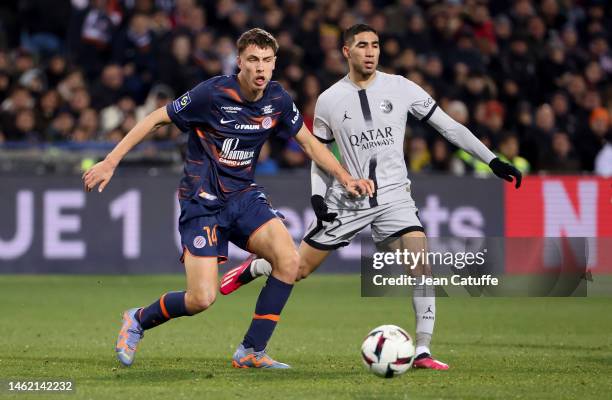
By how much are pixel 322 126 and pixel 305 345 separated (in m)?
1.88

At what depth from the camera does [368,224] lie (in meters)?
9.23

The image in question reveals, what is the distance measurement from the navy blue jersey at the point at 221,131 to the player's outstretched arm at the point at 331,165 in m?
0.28

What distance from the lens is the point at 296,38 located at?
65.3 ft

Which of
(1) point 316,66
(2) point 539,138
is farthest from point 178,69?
(2) point 539,138

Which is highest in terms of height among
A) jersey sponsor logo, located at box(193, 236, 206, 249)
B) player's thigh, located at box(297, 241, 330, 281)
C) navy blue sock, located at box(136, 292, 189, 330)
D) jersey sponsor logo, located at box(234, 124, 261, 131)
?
jersey sponsor logo, located at box(234, 124, 261, 131)

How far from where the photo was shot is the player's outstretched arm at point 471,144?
8.74 metres

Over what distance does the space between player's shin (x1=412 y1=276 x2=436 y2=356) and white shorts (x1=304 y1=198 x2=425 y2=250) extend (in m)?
0.41

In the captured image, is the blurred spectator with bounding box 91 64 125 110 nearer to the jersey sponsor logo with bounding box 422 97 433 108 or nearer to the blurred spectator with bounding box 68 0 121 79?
the blurred spectator with bounding box 68 0 121 79

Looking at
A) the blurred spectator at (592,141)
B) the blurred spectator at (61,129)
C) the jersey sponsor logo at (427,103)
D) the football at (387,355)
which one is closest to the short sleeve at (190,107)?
the jersey sponsor logo at (427,103)

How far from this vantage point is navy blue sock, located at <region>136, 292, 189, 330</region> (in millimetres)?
8531

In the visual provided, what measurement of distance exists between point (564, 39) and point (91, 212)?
979 cm

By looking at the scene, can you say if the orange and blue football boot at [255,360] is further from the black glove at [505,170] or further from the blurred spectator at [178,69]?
the blurred spectator at [178,69]

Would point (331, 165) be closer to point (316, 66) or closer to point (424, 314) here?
point (424, 314)

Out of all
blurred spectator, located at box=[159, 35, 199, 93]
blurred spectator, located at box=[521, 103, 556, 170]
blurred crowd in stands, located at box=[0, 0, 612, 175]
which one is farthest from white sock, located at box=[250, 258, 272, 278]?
blurred spectator, located at box=[521, 103, 556, 170]
